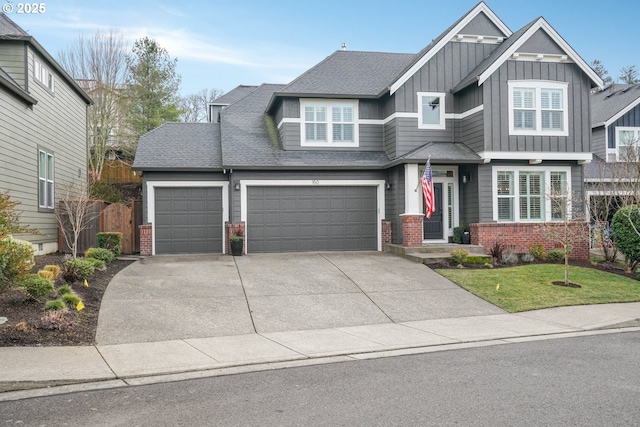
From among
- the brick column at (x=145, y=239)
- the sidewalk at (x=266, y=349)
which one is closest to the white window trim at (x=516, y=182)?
the sidewalk at (x=266, y=349)

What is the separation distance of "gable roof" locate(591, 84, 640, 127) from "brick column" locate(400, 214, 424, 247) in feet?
35.5

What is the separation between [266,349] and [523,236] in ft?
38.8

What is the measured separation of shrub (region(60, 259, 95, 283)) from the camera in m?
11.7

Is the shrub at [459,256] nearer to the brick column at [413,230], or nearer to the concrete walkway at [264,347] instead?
the brick column at [413,230]

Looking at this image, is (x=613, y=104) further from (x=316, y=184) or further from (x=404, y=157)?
(x=316, y=184)

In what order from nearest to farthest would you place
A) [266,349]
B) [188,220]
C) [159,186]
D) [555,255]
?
[266,349] < [555,255] < [159,186] < [188,220]

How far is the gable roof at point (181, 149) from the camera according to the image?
18000 mm

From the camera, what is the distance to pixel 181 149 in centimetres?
1923

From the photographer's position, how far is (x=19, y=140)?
1567cm

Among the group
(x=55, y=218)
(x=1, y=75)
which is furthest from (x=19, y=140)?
(x=55, y=218)

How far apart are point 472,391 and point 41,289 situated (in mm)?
7418

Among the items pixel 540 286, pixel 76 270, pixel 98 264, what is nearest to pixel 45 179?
pixel 98 264

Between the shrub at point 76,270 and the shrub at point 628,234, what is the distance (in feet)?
44.9

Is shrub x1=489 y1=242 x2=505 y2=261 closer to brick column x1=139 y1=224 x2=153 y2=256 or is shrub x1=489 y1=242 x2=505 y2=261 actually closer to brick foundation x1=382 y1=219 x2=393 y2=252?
brick foundation x1=382 y1=219 x2=393 y2=252
